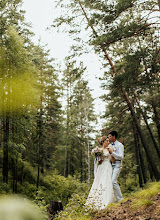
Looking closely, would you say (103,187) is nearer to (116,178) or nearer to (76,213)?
(116,178)

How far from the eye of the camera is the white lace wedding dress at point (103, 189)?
561cm

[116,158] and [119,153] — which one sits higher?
[119,153]

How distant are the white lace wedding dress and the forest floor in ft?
0.88

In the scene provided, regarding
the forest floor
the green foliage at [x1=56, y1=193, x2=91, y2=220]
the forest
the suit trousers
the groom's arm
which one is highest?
the forest

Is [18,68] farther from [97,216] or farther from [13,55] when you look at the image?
[97,216]

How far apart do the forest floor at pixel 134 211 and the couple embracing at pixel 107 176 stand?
0.96 ft

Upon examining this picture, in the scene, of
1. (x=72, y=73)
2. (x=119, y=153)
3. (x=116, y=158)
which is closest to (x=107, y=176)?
(x=116, y=158)

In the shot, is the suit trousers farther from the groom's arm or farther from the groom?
the groom's arm

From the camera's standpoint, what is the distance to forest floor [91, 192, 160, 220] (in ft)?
13.7

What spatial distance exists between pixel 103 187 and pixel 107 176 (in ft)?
1.13

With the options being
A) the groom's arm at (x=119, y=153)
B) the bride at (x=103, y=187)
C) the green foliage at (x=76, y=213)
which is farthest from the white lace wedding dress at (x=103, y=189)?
the groom's arm at (x=119, y=153)

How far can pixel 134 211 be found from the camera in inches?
186

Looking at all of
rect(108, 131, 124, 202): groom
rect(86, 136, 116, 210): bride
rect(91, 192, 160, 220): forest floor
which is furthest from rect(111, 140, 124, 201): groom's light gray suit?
rect(91, 192, 160, 220): forest floor

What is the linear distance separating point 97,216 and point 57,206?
1.92 metres
